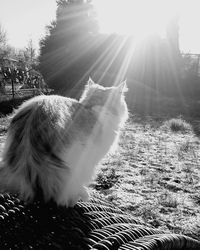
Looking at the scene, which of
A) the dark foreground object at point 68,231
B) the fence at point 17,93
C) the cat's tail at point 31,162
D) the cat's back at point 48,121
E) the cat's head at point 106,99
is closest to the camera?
the dark foreground object at point 68,231

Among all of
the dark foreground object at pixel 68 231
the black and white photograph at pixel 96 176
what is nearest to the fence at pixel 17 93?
the black and white photograph at pixel 96 176

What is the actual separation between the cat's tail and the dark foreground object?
15cm

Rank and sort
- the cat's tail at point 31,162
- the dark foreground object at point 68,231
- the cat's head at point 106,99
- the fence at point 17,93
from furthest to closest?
the fence at point 17,93 → the cat's head at point 106,99 → the cat's tail at point 31,162 → the dark foreground object at point 68,231

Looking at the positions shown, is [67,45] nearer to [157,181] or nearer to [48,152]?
[157,181]

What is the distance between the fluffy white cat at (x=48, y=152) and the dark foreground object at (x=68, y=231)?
0.58ft

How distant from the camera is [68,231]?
45.6 inches

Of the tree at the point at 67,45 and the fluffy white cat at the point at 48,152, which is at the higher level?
the tree at the point at 67,45

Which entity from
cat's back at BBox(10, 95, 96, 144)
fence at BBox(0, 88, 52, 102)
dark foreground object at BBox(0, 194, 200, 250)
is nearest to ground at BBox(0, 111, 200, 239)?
dark foreground object at BBox(0, 194, 200, 250)

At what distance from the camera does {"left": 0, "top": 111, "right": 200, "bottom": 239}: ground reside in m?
2.64

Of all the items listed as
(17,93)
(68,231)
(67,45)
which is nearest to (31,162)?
(68,231)

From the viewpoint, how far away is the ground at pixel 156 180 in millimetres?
2645

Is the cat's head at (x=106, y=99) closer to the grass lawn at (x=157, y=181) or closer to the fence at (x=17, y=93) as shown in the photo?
the grass lawn at (x=157, y=181)

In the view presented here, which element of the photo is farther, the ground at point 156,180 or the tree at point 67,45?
the tree at point 67,45

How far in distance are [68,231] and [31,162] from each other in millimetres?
537
